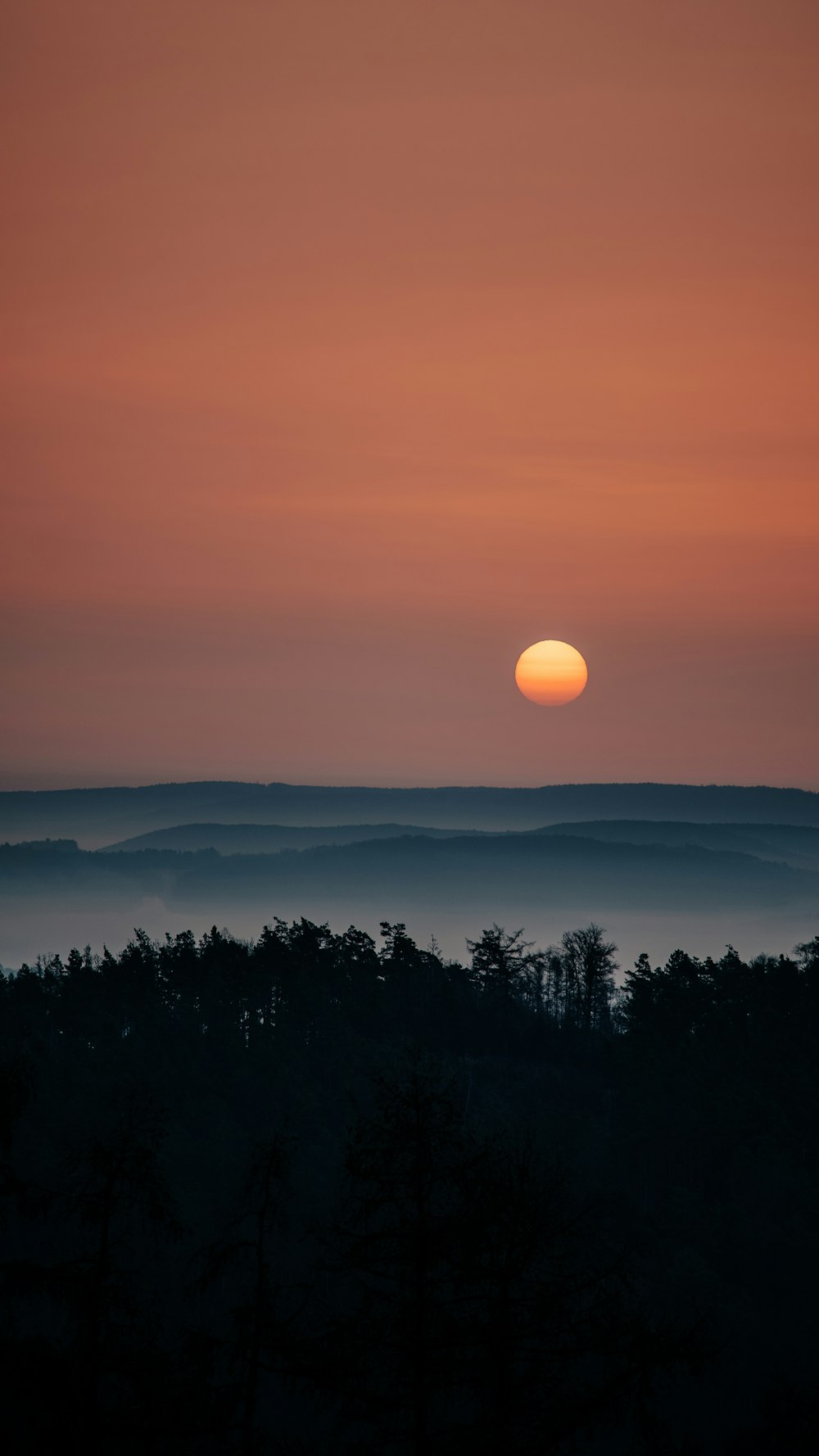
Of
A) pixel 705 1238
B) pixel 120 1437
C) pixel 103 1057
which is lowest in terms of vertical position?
pixel 705 1238

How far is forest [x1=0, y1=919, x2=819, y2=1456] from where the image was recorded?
1630 centimetres

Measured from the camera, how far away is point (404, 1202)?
22094 mm

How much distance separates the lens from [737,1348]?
169ft

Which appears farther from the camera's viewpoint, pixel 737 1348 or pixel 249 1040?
pixel 249 1040

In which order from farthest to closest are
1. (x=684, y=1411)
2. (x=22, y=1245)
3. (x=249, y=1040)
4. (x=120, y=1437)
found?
(x=249, y=1040), (x=22, y=1245), (x=684, y=1411), (x=120, y=1437)

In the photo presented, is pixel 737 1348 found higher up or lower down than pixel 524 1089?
lower down

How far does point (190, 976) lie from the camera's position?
84312mm

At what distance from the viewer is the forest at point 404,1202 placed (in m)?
16.3

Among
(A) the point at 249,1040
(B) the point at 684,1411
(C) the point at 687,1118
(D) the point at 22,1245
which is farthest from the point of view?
(A) the point at 249,1040

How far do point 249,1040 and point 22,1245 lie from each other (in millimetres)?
25737

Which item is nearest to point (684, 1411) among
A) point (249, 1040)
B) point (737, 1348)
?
point (737, 1348)

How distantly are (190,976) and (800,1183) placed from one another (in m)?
45.4

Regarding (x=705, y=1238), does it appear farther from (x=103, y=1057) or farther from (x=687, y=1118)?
(x=103, y=1057)

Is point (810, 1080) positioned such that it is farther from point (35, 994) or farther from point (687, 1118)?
point (35, 994)
